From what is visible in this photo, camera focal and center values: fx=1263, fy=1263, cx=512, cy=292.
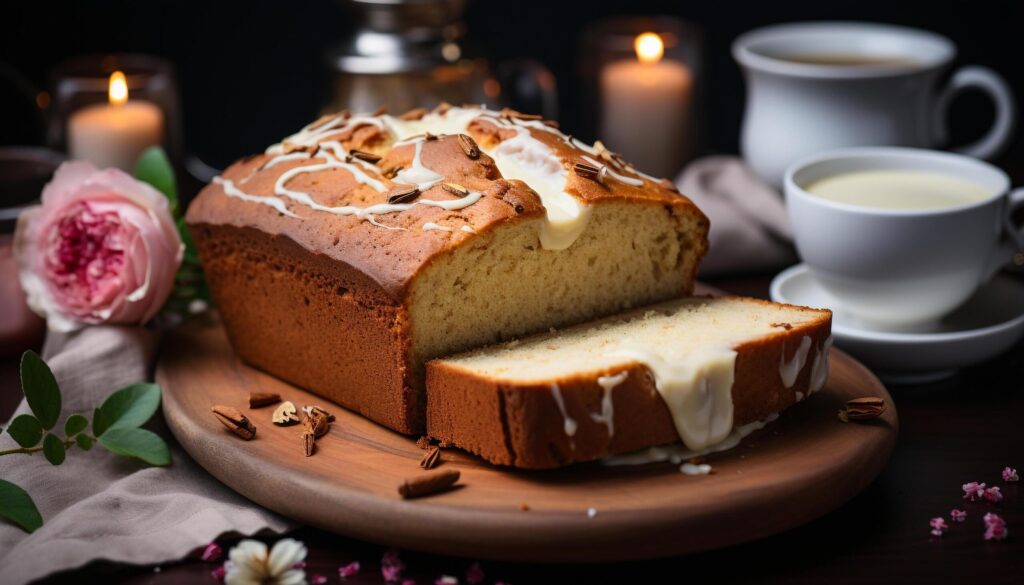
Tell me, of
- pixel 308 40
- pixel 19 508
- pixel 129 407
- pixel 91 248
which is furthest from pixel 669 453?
pixel 308 40

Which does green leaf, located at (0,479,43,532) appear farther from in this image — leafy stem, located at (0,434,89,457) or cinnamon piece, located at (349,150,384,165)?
cinnamon piece, located at (349,150,384,165)

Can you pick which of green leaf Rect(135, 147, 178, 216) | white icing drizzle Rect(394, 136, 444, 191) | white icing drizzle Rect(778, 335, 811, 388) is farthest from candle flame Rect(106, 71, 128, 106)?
white icing drizzle Rect(778, 335, 811, 388)

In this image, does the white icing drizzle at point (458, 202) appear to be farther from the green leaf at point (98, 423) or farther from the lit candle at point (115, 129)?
the lit candle at point (115, 129)

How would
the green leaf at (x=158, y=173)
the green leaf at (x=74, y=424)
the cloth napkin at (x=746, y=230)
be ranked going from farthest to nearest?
1. the cloth napkin at (x=746, y=230)
2. the green leaf at (x=158, y=173)
3. the green leaf at (x=74, y=424)

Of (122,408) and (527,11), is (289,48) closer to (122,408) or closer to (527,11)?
(527,11)

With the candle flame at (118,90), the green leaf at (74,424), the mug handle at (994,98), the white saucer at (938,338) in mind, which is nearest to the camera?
the green leaf at (74,424)

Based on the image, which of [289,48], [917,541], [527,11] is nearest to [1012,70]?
[527,11]

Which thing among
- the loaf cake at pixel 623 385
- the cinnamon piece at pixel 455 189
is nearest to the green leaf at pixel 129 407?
the loaf cake at pixel 623 385
